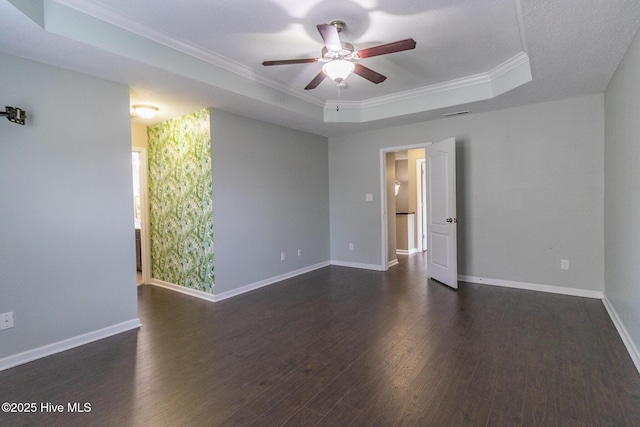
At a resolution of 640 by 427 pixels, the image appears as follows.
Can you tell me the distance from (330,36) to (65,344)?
3.36m

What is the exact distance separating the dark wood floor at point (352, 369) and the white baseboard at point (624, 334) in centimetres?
5

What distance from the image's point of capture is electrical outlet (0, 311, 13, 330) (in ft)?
7.90

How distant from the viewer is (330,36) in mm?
2299

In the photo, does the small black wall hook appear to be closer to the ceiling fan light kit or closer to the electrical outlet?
the electrical outlet

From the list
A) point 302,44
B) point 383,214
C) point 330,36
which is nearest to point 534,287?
point 383,214

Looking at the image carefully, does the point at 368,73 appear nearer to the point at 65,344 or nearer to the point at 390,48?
the point at 390,48

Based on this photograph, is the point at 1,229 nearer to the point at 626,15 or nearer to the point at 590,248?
the point at 626,15

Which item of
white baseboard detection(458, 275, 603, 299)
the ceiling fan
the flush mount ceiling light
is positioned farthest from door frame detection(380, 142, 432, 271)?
the flush mount ceiling light

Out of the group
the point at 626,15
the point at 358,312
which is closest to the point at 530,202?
the point at 626,15

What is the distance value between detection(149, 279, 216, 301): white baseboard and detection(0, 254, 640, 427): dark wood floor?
1.05 feet

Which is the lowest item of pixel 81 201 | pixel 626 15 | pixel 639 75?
pixel 81 201

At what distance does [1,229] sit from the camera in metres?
2.42

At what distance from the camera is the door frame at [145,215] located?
477 cm

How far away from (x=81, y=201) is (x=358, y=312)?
2.92 m
